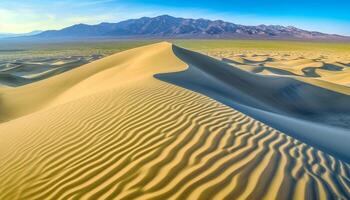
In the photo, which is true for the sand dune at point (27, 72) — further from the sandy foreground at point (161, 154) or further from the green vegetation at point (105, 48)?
the green vegetation at point (105, 48)

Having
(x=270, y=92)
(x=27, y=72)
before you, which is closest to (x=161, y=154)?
(x=270, y=92)

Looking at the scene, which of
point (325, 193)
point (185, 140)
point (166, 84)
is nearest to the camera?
point (325, 193)

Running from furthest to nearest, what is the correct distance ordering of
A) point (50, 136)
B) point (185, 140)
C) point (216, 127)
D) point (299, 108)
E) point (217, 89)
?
1. point (299, 108)
2. point (217, 89)
3. point (50, 136)
4. point (216, 127)
5. point (185, 140)

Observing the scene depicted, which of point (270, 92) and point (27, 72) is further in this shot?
point (27, 72)

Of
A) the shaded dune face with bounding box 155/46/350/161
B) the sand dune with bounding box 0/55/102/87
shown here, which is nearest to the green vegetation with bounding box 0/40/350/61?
the sand dune with bounding box 0/55/102/87

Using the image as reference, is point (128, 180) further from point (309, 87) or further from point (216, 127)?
point (309, 87)

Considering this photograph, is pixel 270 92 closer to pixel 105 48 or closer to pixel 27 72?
pixel 27 72

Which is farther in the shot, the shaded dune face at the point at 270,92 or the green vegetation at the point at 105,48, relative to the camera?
the green vegetation at the point at 105,48

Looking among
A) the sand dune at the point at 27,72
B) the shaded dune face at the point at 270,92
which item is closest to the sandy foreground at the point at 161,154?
the shaded dune face at the point at 270,92

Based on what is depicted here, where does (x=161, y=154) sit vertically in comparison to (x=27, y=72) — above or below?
above

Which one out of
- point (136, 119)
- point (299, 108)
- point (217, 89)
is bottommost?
point (299, 108)

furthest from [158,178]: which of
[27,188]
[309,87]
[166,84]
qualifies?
[309,87]
